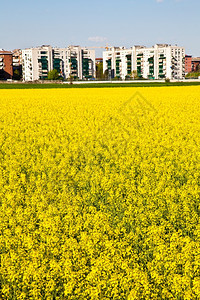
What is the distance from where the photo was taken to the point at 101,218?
258 inches

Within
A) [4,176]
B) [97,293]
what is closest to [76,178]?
[4,176]

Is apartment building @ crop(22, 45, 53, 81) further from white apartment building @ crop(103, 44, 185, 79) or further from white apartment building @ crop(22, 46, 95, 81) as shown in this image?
white apartment building @ crop(103, 44, 185, 79)

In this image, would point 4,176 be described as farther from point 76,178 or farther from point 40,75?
point 40,75

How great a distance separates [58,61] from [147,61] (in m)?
38.6

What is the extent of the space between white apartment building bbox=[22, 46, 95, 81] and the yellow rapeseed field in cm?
17215

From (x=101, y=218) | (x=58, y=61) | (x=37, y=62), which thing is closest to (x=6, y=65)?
(x=37, y=62)

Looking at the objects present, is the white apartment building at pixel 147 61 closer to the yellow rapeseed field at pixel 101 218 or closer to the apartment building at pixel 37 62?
the apartment building at pixel 37 62

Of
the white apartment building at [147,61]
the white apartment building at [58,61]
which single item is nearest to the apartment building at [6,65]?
Answer: the white apartment building at [58,61]

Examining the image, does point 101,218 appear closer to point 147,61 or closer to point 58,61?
point 147,61

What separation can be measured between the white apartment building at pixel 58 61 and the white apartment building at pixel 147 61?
10112 mm

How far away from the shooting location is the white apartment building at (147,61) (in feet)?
592

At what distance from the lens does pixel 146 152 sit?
11516 millimetres

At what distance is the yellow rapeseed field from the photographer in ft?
15.7

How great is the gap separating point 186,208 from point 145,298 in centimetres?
256
